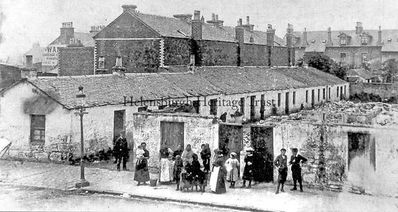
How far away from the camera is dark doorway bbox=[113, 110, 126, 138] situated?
78.3ft

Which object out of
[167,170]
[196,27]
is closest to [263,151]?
[167,170]

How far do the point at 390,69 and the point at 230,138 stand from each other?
194ft

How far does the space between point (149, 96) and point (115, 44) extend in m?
14.1

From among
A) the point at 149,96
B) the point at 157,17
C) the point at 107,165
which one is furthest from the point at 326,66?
the point at 107,165

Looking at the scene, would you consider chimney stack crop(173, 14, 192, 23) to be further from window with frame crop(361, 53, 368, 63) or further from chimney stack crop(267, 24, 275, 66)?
window with frame crop(361, 53, 368, 63)

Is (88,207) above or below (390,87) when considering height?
below

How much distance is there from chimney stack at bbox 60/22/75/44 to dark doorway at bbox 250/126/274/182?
42532 millimetres

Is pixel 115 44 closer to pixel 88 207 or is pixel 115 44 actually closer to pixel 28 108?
pixel 28 108

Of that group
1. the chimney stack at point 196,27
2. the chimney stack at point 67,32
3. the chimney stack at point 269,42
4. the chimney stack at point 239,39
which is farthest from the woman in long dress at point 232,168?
the chimney stack at point 67,32

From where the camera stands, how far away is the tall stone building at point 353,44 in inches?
3093

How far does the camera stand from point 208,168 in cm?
1802

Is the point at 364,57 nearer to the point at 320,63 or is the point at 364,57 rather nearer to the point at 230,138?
the point at 320,63

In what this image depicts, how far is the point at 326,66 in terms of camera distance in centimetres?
6412

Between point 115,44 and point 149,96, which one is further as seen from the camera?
point 115,44
